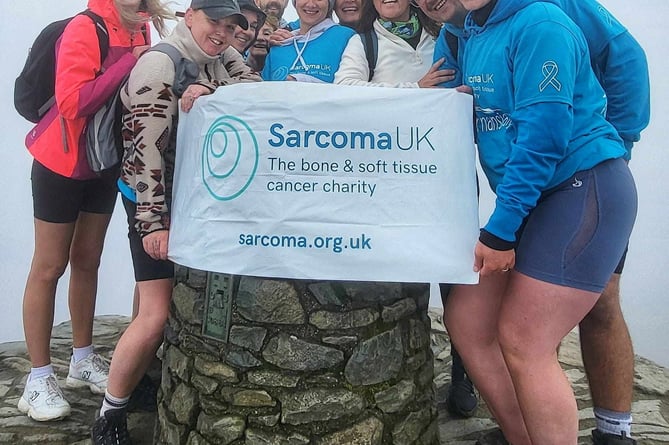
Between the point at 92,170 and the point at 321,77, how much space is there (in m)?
1.14

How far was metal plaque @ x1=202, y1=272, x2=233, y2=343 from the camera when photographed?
2334 mm

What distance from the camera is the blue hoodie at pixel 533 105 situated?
180 cm

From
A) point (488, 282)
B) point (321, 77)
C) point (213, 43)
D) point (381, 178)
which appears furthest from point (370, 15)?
point (488, 282)

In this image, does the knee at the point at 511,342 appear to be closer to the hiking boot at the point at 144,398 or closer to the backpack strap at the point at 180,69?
the backpack strap at the point at 180,69

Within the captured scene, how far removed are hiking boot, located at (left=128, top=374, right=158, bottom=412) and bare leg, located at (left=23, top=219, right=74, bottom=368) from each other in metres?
0.49

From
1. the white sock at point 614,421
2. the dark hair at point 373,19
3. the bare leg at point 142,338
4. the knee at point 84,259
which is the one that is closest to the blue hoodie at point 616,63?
the dark hair at point 373,19

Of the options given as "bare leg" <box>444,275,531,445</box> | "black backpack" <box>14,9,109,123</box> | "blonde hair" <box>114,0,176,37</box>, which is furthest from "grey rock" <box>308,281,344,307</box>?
"blonde hair" <box>114,0,176,37</box>

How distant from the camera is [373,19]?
279cm

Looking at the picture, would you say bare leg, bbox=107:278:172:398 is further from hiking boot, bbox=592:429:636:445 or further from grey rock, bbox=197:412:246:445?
hiking boot, bbox=592:429:636:445

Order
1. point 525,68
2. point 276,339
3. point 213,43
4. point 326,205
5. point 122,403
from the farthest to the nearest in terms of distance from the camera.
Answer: point 122,403
point 213,43
point 276,339
point 326,205
point 525,68

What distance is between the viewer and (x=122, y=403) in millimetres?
2684

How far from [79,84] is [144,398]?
161cm

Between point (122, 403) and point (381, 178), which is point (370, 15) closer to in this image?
point (381, 178)

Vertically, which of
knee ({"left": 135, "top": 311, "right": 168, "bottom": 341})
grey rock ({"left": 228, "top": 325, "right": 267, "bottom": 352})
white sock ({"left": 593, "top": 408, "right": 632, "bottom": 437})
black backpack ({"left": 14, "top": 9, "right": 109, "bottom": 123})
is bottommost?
white sock ({"left": 593, "top": 408, "right": 632, "bottom": 437})
